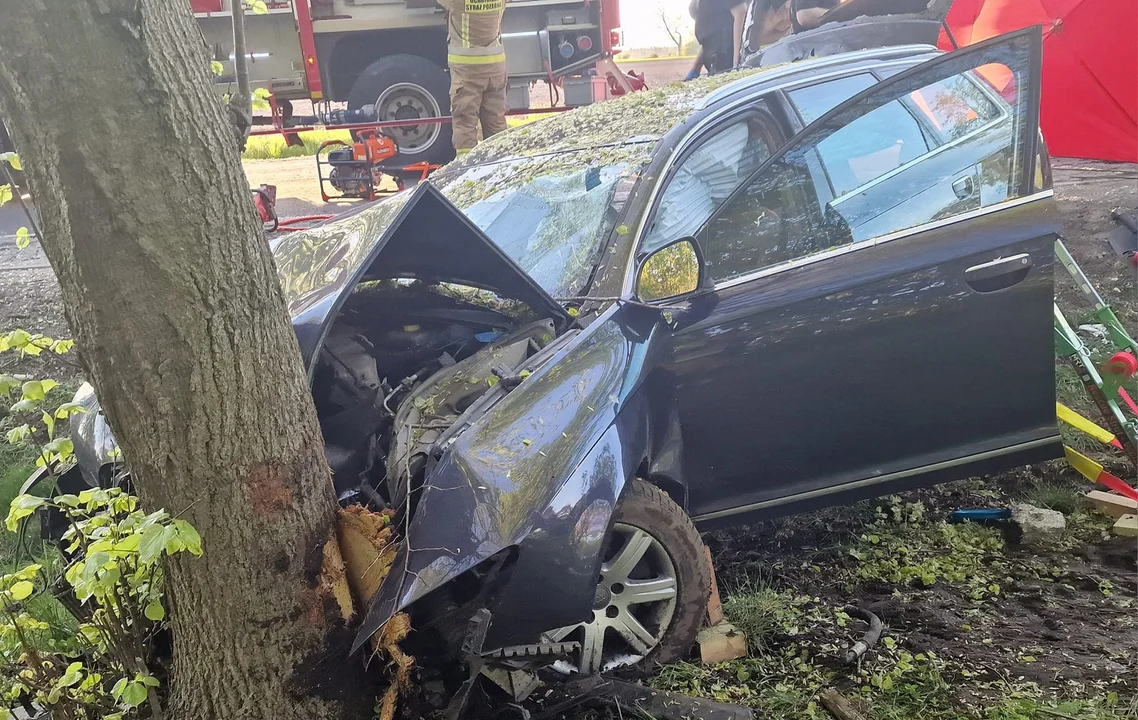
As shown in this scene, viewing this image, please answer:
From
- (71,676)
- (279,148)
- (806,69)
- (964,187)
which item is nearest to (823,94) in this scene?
(806,69)

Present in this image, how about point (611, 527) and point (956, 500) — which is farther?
point (956, 500)

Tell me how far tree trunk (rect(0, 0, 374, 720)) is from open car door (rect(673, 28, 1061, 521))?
127 centimetres

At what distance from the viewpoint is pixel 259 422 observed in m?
1.75

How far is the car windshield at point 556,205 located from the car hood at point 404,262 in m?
0.25

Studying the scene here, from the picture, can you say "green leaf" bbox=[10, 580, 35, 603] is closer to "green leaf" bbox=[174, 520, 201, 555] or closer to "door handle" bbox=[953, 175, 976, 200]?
"green leaf" bbox=[174, 520, 201, 555]

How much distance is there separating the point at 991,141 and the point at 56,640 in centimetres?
359

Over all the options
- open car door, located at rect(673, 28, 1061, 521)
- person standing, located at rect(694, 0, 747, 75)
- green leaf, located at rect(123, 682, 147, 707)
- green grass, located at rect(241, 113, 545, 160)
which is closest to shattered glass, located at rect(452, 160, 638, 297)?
open car door, located at rect(673, 28, 1061, 521)

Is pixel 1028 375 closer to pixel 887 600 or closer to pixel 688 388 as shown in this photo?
pixel 887 600

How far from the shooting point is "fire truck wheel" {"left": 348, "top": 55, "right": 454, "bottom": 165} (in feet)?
27.6

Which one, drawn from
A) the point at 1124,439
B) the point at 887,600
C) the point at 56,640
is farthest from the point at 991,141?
the point at 56,640

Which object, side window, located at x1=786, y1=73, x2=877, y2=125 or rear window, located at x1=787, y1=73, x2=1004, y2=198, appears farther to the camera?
side window, located at x1=786, y1=73, x2=877, y2=125

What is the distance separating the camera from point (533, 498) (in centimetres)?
198

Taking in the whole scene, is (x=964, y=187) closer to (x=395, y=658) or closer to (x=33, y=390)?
(x=395, y=658)

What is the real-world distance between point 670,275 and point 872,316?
742 mm
